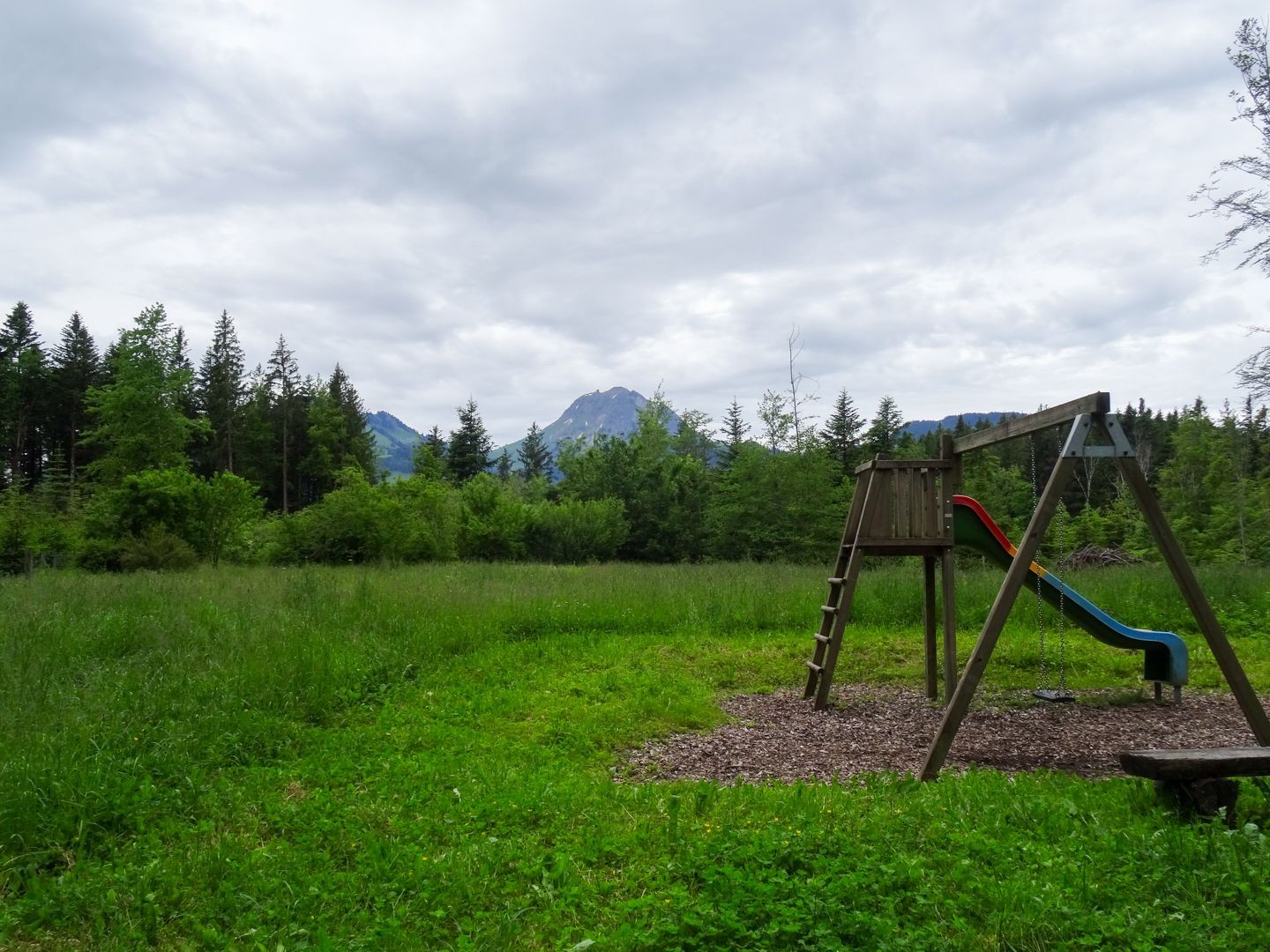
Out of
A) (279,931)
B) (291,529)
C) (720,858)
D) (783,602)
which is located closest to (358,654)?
(279,931)

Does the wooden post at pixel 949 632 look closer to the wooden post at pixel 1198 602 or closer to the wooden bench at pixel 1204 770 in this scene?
the wooden post at pixel 1198 602

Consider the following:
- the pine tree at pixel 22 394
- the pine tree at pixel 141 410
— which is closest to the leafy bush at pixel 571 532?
the pine tree at pixel 141 410

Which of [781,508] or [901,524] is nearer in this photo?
→ [901,524]

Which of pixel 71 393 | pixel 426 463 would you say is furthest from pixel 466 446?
pixel 71 393

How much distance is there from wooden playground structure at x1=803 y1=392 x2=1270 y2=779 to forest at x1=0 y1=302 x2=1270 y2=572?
1.32m

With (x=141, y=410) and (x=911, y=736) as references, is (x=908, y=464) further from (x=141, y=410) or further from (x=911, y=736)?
(x=141, y=410)

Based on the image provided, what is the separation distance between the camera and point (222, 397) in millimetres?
56125

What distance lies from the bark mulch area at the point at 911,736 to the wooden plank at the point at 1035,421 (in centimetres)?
250

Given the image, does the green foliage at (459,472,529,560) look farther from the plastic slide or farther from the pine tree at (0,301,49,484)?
the pine tree at (0,301,49,484)

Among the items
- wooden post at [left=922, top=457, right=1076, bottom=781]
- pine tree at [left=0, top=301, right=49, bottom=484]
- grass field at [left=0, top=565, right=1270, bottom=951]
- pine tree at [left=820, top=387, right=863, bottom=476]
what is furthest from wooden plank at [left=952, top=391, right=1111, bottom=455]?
pine tree at [left=0, top=301, right=49, bottom=484]

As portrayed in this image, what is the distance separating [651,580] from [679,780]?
926 centimetres

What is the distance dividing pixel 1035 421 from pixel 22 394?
58.0 metres

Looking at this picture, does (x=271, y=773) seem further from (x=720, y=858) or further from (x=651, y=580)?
(x=651, y=580)

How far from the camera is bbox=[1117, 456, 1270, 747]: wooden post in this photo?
545 cm
